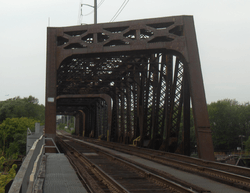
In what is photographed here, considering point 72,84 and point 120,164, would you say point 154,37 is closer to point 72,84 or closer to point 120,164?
point 120,164

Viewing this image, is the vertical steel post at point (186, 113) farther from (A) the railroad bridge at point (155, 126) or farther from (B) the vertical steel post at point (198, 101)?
(B) the vertical steel post at point (198, 101)

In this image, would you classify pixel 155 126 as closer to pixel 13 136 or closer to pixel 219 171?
pixel 219 171

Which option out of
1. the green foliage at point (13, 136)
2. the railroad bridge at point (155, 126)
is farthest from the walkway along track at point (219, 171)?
the green foliage at point (13, 136)

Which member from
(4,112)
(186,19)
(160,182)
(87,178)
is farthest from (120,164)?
(4,112)

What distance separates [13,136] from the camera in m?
Answer: 43.1

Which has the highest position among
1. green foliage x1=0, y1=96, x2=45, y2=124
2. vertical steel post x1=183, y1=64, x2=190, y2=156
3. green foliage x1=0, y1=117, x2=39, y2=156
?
green foliage x1=0, y1=96, x2=45, y2=124

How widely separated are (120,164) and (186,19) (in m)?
7.87

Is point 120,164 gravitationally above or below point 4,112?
Result: below

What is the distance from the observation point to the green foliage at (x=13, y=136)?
132 ft

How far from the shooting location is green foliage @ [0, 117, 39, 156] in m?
40.2

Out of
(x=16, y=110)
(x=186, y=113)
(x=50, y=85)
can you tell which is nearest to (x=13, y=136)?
(x=50, y=85)

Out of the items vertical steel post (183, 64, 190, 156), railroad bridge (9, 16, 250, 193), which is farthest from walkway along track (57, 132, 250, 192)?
vertical steel post (183, 64, 190, 156)

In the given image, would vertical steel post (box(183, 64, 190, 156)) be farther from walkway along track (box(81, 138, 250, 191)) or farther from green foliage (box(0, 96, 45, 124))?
green foliage (box(0, 96, 45, 124))

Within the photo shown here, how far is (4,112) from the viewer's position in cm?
7012
